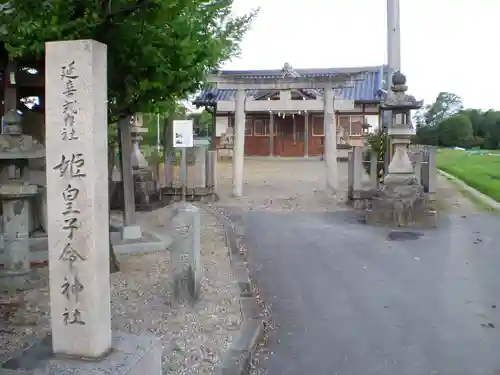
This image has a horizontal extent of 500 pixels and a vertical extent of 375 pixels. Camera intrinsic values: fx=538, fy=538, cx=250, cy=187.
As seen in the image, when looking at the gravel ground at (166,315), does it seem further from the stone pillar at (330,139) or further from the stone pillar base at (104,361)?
the stone pillar at (330,139)

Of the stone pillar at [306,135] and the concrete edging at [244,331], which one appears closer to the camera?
the concrete edging at [244,331]

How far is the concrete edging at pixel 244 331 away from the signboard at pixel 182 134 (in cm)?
355

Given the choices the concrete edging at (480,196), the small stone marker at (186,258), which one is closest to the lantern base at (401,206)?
the concrete edging at (480,196)

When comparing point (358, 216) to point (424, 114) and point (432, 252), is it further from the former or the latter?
point (424, 114)

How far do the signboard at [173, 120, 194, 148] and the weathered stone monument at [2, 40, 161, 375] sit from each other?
7164 mm

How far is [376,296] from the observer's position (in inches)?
233

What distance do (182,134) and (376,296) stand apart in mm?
5760

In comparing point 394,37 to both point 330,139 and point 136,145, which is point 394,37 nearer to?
point 330,139

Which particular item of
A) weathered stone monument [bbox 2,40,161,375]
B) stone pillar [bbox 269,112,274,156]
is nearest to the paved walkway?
weathered stone monument [bbox 2,40,161,375]

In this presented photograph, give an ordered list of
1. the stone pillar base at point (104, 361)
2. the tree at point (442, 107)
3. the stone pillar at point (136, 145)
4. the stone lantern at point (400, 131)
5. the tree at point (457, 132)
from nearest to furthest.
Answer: the stone pillar base at point (104, 361), the stone lantern at point (400, 131), the stone pillar at point (136, 145), the tree at point (457, 132), the tree at point (442, 107)

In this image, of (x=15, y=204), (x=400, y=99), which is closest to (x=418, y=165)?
(x=400, y=99)

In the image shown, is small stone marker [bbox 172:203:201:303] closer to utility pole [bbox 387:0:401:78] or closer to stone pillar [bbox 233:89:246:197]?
stone pillar [bbox 233:89:246:197]

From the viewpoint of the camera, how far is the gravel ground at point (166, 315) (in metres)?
4.29

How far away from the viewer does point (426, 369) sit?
411 centimetres
